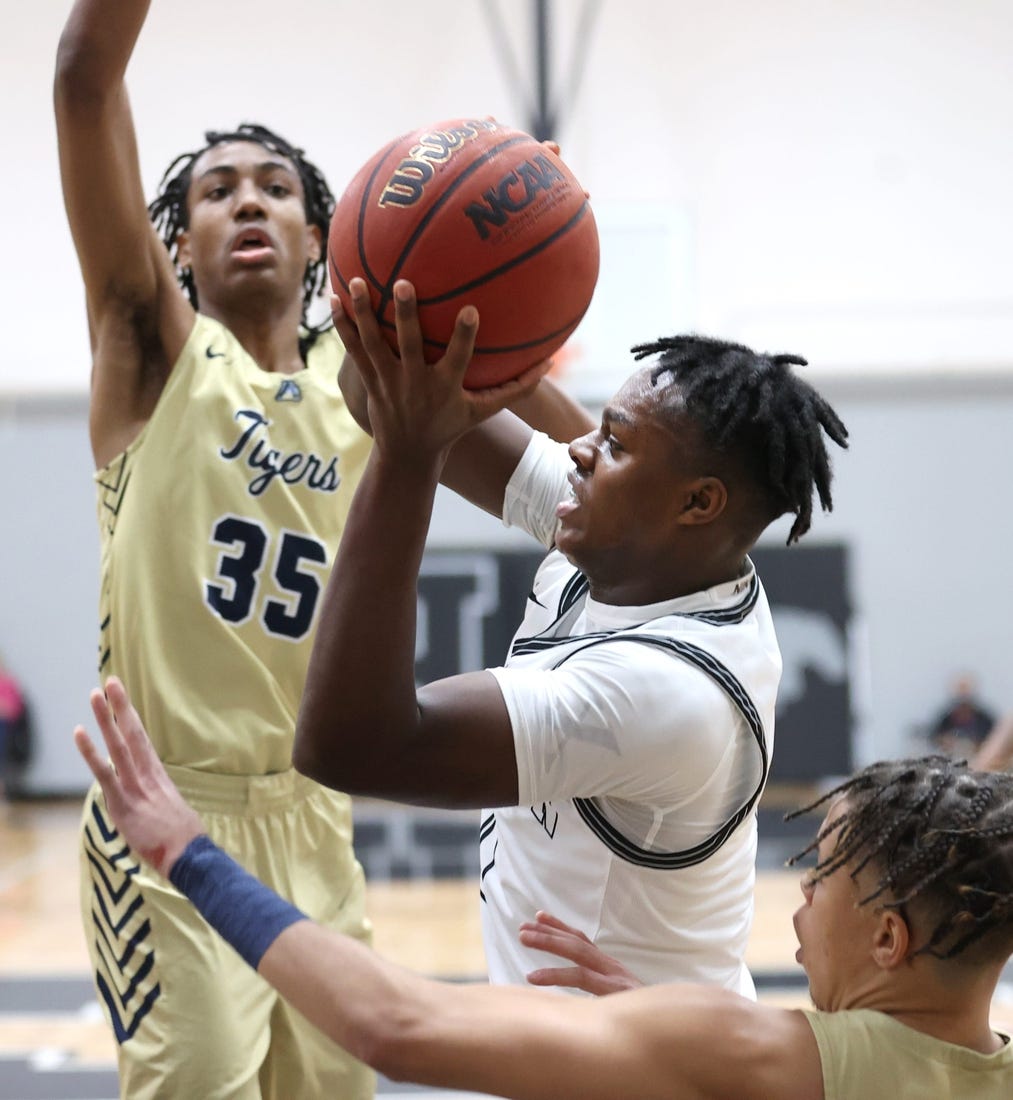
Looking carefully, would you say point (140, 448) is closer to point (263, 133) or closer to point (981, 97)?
point (263, 133)

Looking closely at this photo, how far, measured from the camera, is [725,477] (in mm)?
1804

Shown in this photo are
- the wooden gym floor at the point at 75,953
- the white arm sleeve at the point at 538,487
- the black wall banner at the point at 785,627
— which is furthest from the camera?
the black wall banner at the point at 785,627

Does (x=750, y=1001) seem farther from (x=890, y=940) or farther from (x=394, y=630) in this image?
(x=394, y=630)

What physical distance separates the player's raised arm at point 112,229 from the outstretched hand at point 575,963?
57.7 inches

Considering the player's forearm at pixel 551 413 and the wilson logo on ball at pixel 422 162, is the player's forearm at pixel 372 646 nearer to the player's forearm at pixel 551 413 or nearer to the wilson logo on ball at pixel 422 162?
the wilson logo on ball at pixel 422 162

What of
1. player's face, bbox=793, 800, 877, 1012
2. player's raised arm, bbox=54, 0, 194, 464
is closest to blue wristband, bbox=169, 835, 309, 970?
player's face, bbox=793, 800, 877, 1012

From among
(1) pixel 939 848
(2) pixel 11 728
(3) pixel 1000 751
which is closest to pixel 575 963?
(1) pixel 939 848

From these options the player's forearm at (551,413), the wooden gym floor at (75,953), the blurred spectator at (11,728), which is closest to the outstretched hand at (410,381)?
the player's forearm at (551,413)

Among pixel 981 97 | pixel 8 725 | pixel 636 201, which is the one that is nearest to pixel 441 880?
pixel 8 725

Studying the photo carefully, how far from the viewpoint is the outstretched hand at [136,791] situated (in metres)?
1.43

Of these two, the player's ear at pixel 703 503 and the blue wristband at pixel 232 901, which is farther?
the player's ear at pixel 703 503

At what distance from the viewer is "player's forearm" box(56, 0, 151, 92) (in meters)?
2.38

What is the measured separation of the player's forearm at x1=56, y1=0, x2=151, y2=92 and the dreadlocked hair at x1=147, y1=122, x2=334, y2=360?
62 centimetres

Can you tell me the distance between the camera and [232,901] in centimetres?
138
